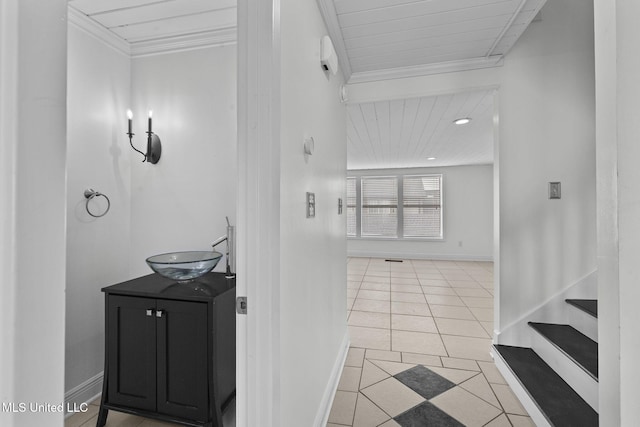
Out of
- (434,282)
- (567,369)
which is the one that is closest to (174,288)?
(567,369)

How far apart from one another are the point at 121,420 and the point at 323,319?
1.30 meters

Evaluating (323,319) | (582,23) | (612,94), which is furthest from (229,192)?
(582,23)

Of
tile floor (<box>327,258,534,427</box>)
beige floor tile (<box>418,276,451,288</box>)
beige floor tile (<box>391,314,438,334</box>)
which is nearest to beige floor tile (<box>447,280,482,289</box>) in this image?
beige floor tile (<box>418,276,451,288</box>)

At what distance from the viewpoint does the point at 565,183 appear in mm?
2180

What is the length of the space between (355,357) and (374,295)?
1810 mm

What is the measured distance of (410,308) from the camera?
362cm

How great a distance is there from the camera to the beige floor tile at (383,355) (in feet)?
7.88

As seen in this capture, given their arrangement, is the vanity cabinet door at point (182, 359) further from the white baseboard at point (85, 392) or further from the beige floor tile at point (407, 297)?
the beige floor tile at point (407, 297)

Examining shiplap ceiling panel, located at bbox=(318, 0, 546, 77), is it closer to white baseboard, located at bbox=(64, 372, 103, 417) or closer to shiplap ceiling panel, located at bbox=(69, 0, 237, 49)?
shiplap ceiling panel, located at bbox=(69, 0, 237, 49)

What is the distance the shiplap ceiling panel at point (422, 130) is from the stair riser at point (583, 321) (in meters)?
1.84

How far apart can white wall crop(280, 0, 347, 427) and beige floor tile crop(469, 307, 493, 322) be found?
2.10 metres

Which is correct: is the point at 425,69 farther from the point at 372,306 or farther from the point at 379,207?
the point at 379,207

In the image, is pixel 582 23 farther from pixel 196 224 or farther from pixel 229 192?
pixel 196 224

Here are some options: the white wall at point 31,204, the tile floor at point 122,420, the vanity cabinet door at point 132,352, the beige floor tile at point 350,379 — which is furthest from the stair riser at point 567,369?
the vanity cabinet door at point 132,352
